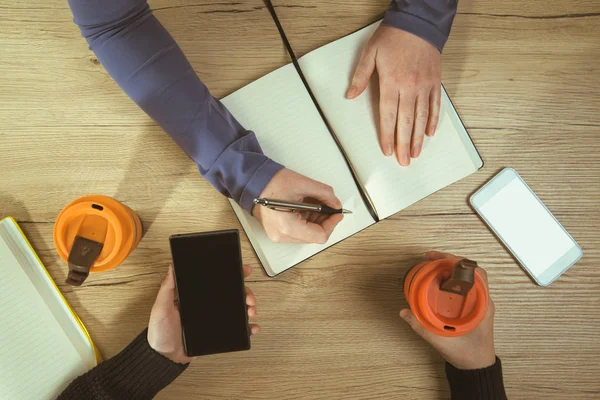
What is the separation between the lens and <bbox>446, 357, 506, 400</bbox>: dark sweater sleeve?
0.72m

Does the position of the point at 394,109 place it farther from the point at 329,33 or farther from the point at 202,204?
the point at 202,204

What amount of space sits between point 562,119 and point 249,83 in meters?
→ 0.53

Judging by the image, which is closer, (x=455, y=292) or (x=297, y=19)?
(x=455, y=292)

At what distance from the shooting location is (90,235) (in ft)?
2.16

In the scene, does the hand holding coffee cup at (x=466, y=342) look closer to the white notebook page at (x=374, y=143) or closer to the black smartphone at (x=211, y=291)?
the white notebook page at (x=374, y=143)

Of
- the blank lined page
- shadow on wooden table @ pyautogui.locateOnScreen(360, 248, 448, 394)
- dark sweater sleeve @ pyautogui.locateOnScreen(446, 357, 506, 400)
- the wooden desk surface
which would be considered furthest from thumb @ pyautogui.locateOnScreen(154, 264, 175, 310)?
dark sweater sleeve @ pyautogui.locateOnScreen(446, 357, 506, 400)

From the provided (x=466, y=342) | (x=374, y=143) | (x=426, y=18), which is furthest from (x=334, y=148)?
(x=466, y=342)

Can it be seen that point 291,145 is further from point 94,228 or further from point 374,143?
point 94,228

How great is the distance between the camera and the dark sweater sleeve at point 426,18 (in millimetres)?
736

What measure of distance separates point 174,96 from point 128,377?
43 cm

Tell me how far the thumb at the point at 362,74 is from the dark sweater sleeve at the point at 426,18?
7 cm

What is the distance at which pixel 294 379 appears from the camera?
0.76m

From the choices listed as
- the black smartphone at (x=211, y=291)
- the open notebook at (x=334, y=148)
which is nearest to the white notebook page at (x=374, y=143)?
the open notebook at (x=334, y=148)

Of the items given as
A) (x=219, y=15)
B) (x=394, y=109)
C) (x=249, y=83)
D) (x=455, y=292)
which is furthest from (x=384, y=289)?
(x=219, y=15)
